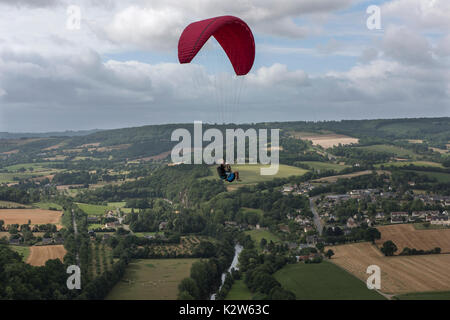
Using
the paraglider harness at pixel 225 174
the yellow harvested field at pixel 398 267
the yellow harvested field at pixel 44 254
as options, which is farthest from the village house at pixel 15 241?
the paraglider harness at pixel 225 174

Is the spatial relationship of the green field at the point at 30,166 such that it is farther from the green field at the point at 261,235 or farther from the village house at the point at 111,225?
the green field at the point at 261,235

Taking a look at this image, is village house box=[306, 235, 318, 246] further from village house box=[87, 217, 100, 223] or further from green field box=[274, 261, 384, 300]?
village house box=[87, 217, 100, 223]

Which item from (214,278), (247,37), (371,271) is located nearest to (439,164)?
(371,271)

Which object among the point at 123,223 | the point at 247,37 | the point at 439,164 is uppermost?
the point at 247,37

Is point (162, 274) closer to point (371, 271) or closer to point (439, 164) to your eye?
point (371, 271)

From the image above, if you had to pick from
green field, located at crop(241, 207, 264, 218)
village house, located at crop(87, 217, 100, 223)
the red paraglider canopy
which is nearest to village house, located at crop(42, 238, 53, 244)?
village house, located at crop(87, 217, 100, 223)

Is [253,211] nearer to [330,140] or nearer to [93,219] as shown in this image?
[93,219]
